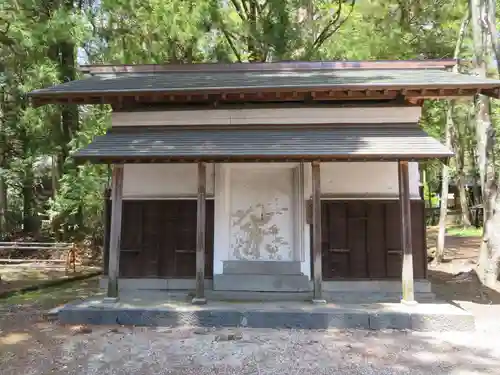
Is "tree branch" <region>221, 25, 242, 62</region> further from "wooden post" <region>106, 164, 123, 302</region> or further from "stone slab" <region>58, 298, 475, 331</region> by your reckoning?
"stone slab" <region>58, 298, 475, 331</region>

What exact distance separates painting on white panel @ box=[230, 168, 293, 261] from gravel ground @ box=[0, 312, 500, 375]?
2496 millimetres

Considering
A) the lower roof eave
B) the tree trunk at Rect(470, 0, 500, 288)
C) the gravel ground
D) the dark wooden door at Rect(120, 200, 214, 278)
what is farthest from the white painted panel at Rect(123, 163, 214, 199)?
the tree trunk at Rect(470, 0, 500, 288)

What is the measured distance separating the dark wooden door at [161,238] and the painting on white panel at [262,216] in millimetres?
580

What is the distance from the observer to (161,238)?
902 cm

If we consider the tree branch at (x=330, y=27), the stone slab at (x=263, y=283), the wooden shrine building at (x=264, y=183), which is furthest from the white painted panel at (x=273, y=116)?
the tree branch at (x=330, y=27)

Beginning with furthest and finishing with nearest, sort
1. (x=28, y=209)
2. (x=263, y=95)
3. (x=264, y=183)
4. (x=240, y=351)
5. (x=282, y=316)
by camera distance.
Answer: (x=28, y=209), (x=264, y=183), (x=263, y=95), (x=282, y=316), (x=240, y=351)

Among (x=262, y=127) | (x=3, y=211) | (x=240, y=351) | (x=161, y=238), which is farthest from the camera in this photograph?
(x=3, y=211)

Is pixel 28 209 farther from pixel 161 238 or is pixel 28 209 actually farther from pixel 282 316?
pixel 282 316

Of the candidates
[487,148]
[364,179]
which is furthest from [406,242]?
[487,148]

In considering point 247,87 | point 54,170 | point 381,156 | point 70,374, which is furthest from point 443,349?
point 54,170

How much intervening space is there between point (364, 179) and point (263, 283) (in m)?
2.95

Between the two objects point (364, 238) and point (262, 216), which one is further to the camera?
point (262, 216)

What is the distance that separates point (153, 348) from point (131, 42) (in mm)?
11413

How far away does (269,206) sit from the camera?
9070mm
